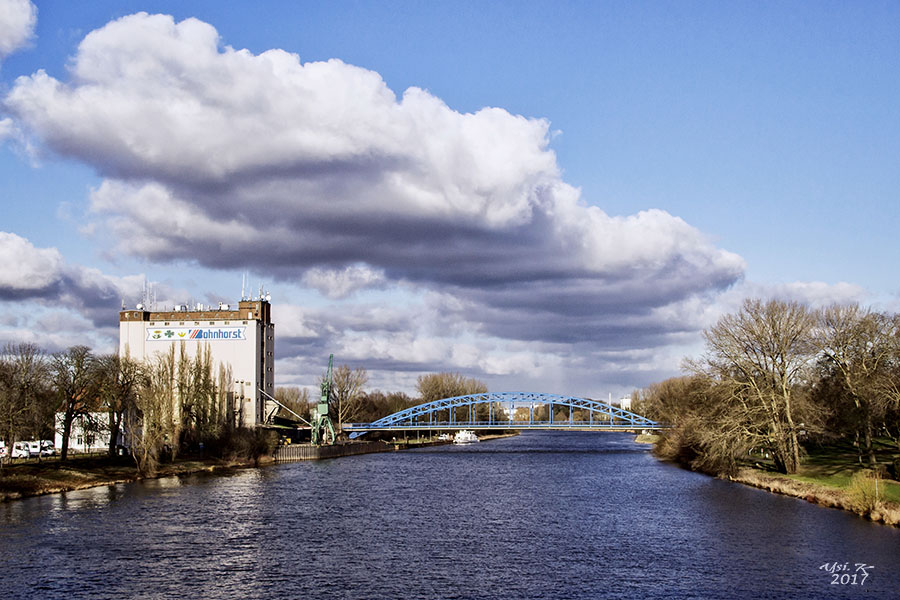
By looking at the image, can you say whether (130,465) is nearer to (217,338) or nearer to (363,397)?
(217,338)

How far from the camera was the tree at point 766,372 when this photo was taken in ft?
189

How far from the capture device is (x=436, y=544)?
37.0 m

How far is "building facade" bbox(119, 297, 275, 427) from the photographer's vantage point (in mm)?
109625

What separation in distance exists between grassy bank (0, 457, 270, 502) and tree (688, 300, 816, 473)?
1712 inches

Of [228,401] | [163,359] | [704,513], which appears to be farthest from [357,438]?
[704,513]

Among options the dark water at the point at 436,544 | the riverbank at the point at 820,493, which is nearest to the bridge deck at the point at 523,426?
the riverbank at the point at 820,493

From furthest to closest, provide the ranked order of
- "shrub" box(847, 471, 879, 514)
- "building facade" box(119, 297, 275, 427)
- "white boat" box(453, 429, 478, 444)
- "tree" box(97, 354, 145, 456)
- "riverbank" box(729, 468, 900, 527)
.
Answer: "white boat" box(453, 429, 478, 444), "building facade" box(119, 297, 275, 427), "tree" box(97, 354, 145, 456), "shrub" box(847, 471, 879, 514), "riverbank" box(729, 468, 900, 527)

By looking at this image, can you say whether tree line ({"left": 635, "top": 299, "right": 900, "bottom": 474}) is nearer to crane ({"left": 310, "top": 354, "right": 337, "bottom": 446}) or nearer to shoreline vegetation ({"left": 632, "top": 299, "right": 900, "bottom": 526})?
shoreline vegetation ({"left": 632, "top": 299, "right": 900, "bottom": 526})

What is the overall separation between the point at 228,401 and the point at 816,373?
6899 centimetres

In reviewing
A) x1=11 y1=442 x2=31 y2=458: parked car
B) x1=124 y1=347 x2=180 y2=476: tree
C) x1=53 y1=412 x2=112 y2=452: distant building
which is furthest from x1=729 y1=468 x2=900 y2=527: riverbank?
x1=11 y1=442 x2=31 y2=458: parked car

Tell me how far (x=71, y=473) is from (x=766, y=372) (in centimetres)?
4887

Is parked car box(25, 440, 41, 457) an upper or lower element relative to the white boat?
upper

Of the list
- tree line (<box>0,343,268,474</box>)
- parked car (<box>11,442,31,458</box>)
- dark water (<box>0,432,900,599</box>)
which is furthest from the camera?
parked car (<box>11,442,31,458</box>)

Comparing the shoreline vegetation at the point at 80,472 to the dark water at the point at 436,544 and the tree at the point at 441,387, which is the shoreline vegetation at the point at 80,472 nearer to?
the dark water at the point at 436,544
